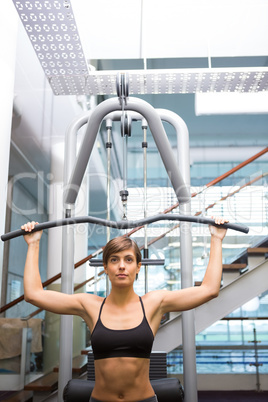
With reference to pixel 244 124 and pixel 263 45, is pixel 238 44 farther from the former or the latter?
pixel 244 124

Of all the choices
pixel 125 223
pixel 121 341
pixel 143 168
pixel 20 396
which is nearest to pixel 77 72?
pixel 143 168

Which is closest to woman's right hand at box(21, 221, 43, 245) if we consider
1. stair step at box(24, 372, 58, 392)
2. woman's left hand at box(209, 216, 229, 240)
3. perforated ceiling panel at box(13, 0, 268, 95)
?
woman's left hand at box(209, 216, 229, 240)

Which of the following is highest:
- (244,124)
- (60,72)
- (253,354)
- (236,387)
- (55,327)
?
(244,124)

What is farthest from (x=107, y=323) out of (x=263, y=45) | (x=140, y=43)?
(x=263, y=45)

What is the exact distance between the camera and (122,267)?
162 centimetres

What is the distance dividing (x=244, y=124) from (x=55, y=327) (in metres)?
4.77

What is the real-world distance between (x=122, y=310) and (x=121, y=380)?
265 millimetres

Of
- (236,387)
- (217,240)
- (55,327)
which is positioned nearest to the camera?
(217,240)

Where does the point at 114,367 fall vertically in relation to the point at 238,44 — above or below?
below

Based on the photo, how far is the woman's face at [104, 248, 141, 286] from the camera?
1631 millimetres

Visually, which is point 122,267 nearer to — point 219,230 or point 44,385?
point 219,230

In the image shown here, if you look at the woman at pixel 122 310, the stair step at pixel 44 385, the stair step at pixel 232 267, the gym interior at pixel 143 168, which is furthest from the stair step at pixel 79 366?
the woman at pixel 122 310

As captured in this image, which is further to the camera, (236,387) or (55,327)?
(236,387)

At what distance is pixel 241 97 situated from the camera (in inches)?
164
